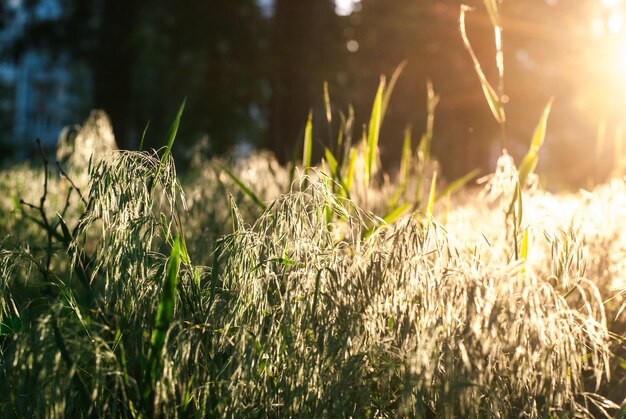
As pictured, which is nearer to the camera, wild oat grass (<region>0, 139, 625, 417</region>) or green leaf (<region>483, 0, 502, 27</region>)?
wild oat grass (<region>0, 139, 625, 417</region>)

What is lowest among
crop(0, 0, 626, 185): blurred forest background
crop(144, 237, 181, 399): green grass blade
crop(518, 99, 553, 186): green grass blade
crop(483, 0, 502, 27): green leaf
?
crop(144, 237, 181, 399): green grass blade

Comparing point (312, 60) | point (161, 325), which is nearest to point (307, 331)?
point (161, 325)

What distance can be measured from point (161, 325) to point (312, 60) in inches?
368

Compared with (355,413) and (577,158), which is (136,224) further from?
(577,158)

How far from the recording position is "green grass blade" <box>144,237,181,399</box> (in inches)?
55.8

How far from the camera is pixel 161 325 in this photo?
1.44 m

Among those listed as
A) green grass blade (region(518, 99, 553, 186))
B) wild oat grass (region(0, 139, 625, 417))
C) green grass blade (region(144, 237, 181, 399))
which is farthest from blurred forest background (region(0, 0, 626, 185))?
green grass blade (region(144, 237, 181, 399))

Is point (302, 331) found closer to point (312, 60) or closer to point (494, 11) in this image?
point (494, 11)

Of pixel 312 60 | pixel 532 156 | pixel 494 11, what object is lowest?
pixel 532 156

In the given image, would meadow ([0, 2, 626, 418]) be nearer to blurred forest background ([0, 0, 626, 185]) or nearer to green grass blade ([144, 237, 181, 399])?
green grass blade ([144, 237, 181, 399])

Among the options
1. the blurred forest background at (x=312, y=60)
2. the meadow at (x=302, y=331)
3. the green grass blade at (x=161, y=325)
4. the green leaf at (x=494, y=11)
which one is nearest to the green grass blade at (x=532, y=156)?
the green leaf at (x=494, y=11)

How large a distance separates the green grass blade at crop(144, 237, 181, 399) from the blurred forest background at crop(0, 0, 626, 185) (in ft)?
26.5

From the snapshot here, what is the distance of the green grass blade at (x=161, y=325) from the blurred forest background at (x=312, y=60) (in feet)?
26.5

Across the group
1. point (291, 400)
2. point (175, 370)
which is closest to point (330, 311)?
point (291, 400)
